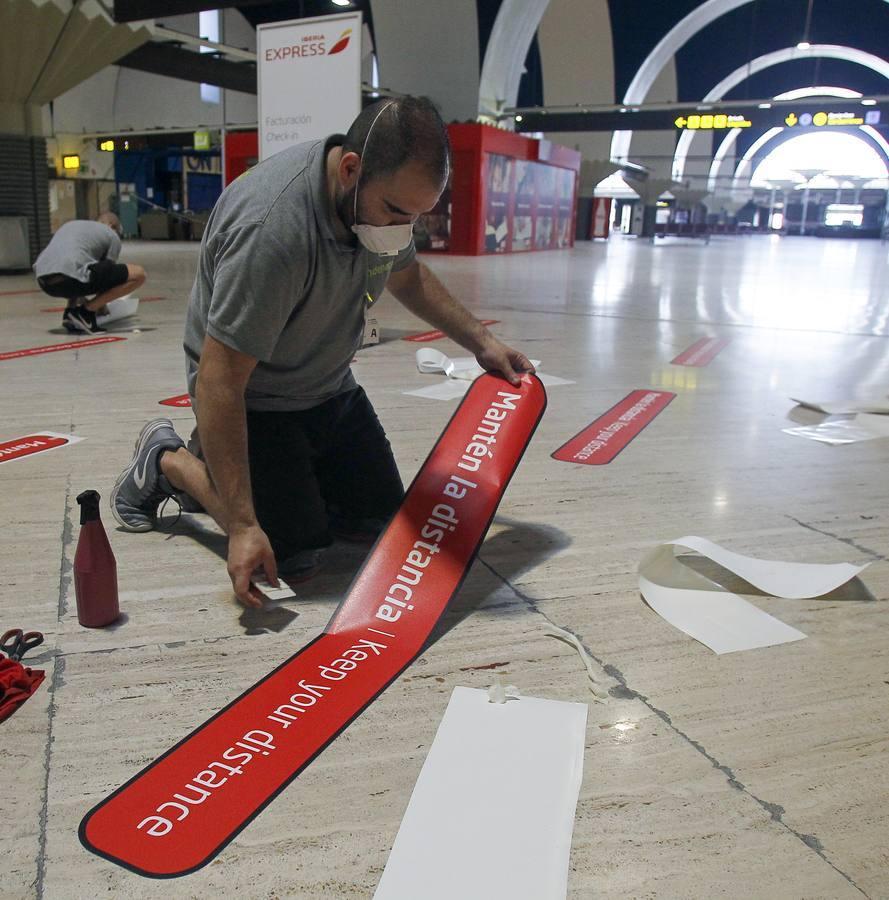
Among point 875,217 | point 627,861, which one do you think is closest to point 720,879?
point 627,861

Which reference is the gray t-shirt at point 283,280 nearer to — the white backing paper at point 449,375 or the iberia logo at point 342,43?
the white backing paper at point 449,375

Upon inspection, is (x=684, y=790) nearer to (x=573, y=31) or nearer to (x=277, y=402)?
(x=277, y=402)

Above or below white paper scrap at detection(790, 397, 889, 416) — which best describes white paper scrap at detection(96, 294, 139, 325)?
above

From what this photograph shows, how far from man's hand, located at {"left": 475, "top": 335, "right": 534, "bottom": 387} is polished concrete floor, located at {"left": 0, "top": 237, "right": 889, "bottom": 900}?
44cm

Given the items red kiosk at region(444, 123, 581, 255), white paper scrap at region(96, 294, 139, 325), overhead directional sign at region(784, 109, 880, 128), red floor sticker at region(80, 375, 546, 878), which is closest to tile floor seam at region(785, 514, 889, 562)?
red floor sticker at region(80, 375, 546, 878)

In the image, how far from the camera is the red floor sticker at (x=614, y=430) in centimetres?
312

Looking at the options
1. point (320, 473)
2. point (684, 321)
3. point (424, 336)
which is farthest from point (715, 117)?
point (320, 473)

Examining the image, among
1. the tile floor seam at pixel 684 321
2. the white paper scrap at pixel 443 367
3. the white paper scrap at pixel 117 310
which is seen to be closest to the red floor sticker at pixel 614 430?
the white paper scrap at pixel 443 367

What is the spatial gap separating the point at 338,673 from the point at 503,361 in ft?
3.28

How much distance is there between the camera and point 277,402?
6.81ft

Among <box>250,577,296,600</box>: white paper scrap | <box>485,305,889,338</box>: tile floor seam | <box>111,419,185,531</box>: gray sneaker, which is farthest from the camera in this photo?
<box>485,305,889,338</box>: tile floor seam

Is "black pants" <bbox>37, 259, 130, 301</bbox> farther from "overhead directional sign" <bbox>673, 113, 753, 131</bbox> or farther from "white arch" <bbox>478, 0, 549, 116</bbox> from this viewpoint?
"overhead directional sign" <bbox>673, 113, 753, 131</bbox>

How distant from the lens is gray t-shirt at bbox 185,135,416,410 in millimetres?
1650

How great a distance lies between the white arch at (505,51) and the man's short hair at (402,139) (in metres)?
15.9
